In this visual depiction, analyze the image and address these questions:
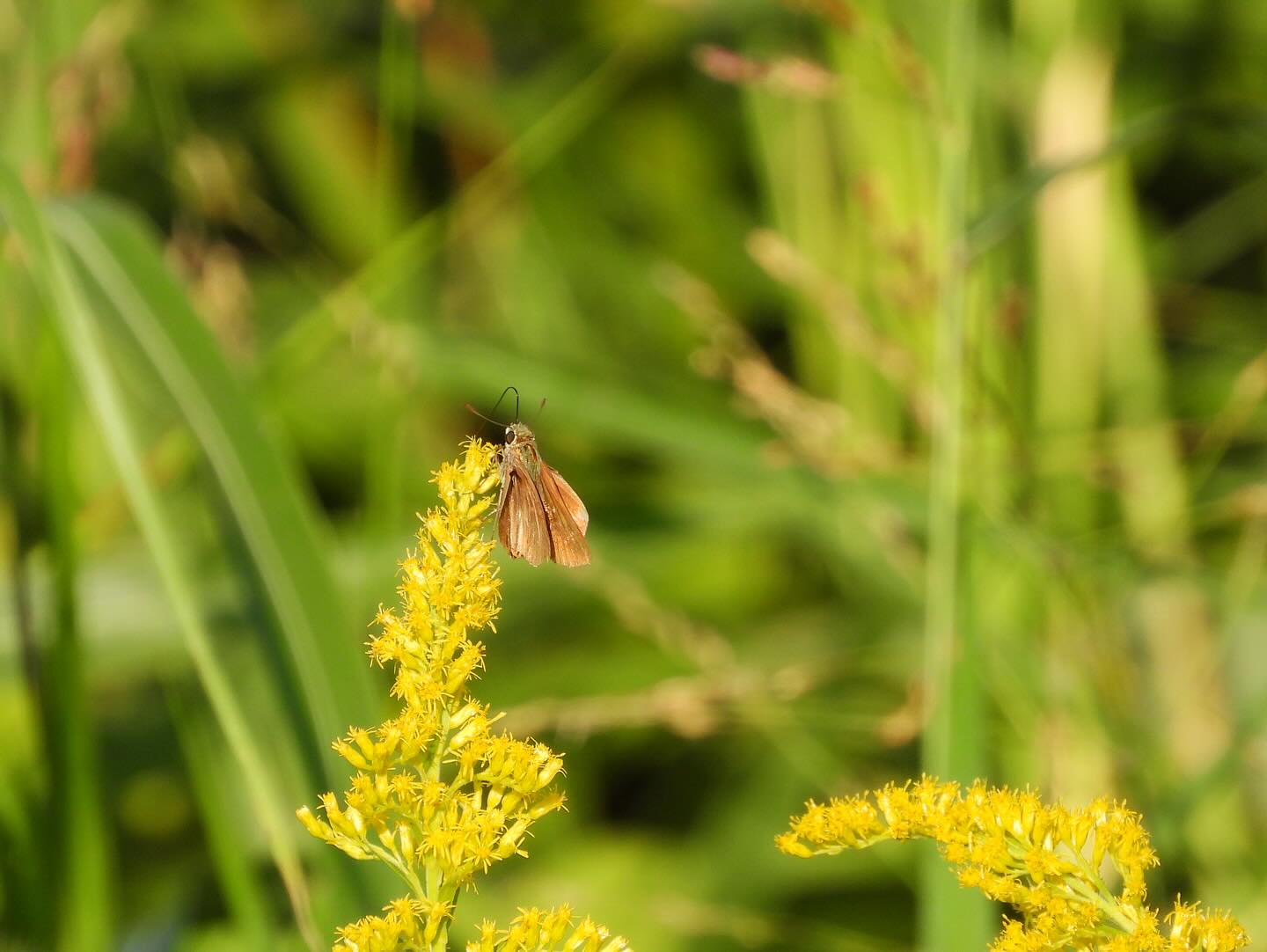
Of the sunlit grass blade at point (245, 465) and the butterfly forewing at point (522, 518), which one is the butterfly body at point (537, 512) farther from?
the sunlit grass blade at point (245, 465)

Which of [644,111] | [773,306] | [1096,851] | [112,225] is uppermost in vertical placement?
[644,111]

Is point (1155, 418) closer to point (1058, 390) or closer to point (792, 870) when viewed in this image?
point (1058, 390)

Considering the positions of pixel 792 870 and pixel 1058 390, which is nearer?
pixel 792 870

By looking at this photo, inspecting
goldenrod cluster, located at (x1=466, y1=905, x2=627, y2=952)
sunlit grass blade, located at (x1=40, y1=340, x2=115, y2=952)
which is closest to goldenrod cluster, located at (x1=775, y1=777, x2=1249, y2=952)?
goldenrod cluster, located at (x1=466, y1=905, x2=627, y2=952)

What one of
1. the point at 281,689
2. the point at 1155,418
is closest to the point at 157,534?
the point at 281,689

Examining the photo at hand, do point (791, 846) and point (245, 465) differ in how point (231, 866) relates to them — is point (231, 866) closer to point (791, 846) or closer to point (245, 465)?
point (245, 465)

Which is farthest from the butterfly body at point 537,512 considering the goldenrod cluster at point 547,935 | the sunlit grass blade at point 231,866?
the sunlit grass blade at point 231,866
